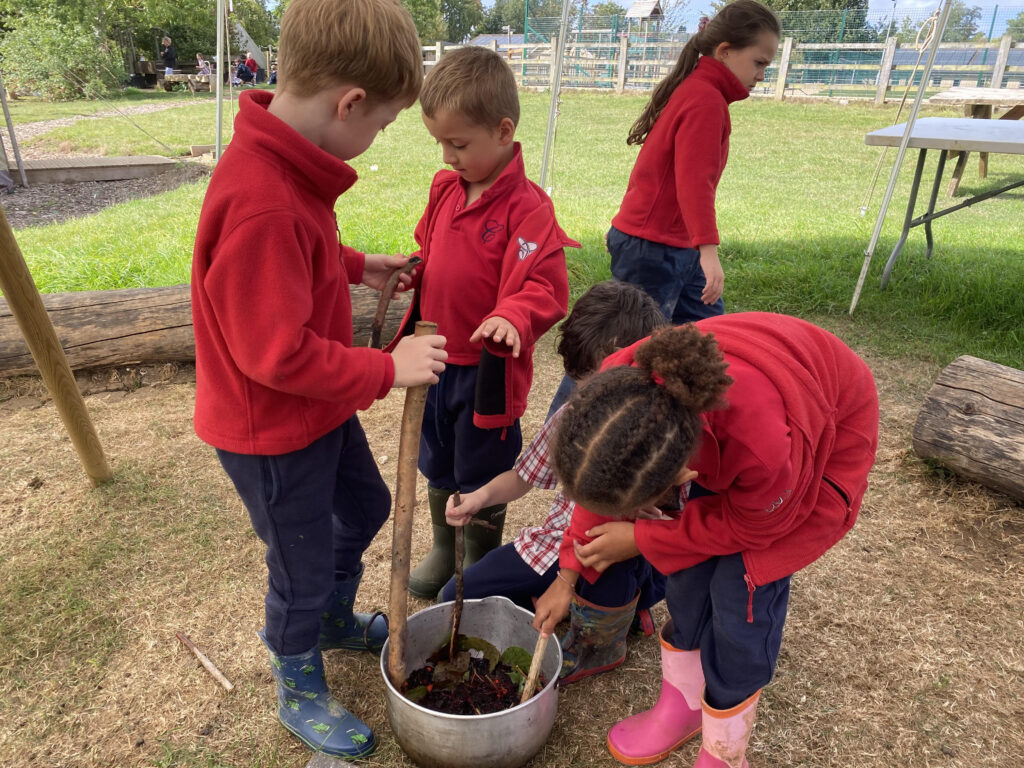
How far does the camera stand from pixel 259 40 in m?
28.1

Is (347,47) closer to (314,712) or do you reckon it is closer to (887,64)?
(314,712)

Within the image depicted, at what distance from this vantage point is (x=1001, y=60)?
1497 cm

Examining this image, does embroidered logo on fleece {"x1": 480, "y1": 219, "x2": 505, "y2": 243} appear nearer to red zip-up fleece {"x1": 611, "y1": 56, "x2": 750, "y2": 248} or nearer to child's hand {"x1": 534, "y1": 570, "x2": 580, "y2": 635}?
child's hand {"x1": 534, "y1": 570, "x2": 580, "y2": 635}

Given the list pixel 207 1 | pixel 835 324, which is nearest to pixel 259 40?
pixel 207 1

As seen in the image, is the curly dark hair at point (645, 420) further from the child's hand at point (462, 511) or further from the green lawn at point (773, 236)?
the green lawn at point (773, 236)

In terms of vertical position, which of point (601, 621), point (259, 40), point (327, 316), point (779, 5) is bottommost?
point (601, 621)

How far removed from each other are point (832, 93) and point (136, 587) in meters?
20.6

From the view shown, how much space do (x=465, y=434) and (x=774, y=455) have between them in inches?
40.6

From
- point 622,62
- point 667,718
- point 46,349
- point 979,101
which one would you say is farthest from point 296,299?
point 622,62

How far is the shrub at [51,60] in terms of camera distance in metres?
16.3

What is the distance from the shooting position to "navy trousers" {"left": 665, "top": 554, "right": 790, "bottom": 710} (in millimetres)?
1446

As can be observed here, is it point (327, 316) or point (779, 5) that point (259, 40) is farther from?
point (327, 316)

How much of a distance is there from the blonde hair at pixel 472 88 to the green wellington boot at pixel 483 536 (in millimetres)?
1171

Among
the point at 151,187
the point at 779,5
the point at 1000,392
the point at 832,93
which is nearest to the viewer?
the point at 1000,392
